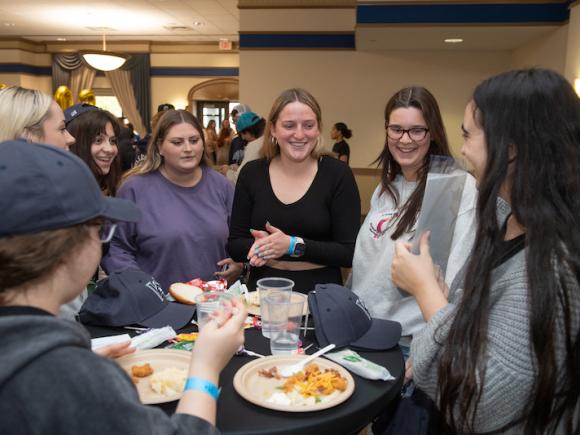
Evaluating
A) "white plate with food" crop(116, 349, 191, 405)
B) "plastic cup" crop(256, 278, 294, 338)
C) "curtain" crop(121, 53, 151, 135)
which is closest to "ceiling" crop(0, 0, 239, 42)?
"curtain" crop(121, 53, 151, 135)

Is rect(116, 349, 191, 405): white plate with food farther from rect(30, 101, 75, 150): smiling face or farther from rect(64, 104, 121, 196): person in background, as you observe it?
rect(64, 104, 121, 196): person in background

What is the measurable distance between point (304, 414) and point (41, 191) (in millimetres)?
756

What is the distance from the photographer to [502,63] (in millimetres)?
9055

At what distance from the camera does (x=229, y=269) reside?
2.44 metres

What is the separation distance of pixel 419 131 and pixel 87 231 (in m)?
1.40

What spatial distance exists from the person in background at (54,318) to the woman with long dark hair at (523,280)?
2.00ft

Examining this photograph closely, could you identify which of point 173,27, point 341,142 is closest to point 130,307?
point 341,142

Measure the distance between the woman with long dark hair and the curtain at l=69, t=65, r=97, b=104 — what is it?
14.3m

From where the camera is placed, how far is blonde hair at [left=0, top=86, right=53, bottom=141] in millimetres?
2031

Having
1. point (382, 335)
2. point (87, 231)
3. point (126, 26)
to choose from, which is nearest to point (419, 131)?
point (382, 335)

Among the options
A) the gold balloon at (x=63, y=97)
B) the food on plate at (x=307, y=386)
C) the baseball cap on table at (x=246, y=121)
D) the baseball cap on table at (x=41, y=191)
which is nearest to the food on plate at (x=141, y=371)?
the food on plate at (x=307, y=386)

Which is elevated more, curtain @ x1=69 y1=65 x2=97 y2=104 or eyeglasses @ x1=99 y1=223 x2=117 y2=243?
curtain @ x1=69 y1=65 x2=97 y2=104

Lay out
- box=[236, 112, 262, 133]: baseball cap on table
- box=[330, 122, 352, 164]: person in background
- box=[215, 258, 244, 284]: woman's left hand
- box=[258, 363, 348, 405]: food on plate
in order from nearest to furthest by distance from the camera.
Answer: box=[258, 363, 348, 405]: food on plate → box=[215, 258, 244, 284]: woman's left hand → box=[236, 112, 262, 133]: baseball cap on table → box=[330, 122, 352, 164]: person in background

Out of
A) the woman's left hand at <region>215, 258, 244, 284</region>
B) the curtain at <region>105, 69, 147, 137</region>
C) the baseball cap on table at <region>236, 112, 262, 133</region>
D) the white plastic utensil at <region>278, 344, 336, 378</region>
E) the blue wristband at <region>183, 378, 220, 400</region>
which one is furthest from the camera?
the curtain at <region>105, 69, 147, 137</region>
